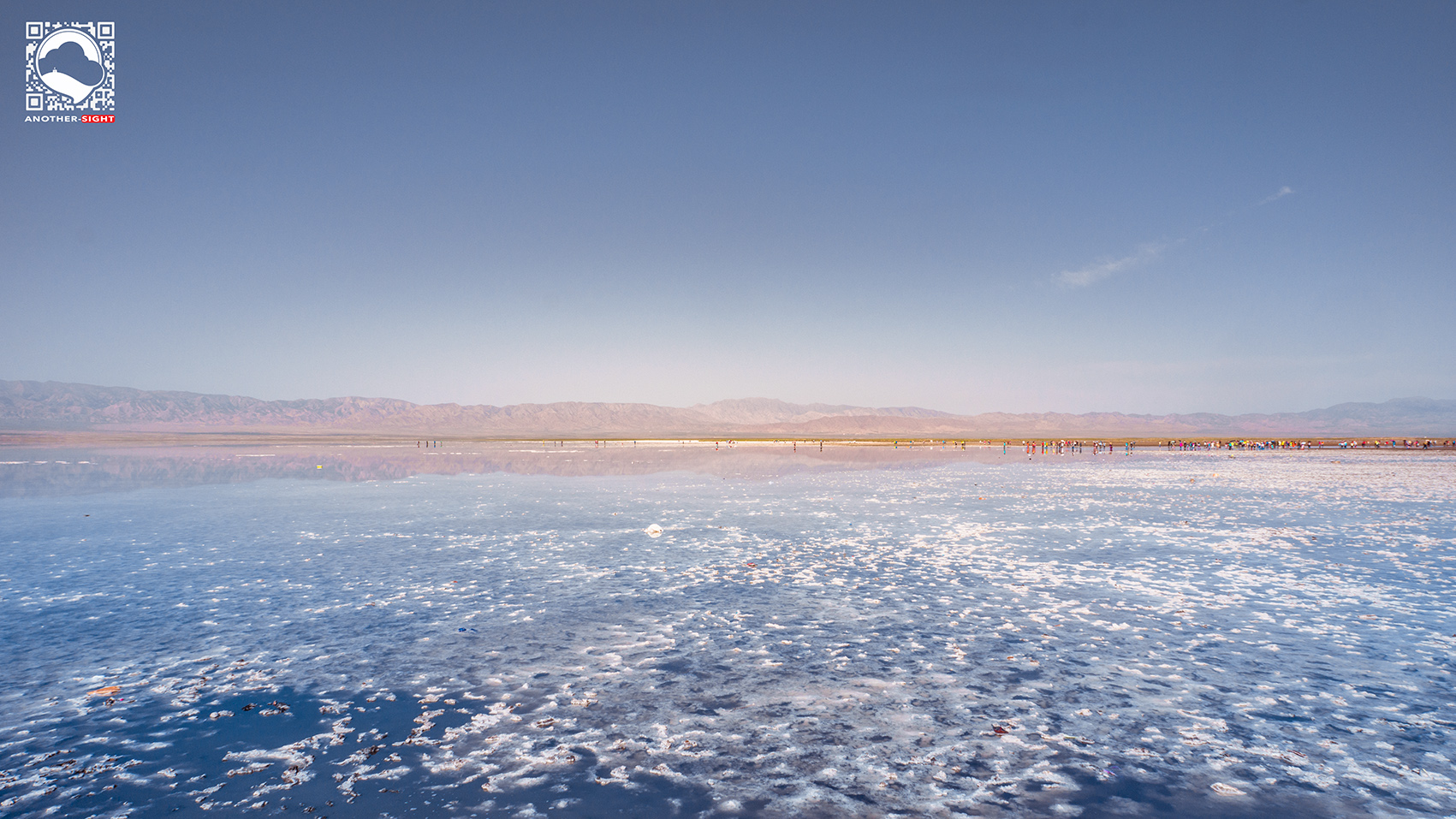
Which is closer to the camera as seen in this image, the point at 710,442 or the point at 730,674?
the point at 730,674

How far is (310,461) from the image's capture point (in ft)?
160

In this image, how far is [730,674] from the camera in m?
7.21

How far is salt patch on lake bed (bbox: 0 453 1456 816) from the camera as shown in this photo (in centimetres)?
501

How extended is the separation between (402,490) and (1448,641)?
27.9 meters

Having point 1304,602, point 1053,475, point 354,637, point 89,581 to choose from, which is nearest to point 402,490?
point 89,581

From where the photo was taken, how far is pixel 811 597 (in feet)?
33.8

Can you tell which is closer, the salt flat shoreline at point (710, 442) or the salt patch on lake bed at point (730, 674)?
the salt patch on lake bed at point (730, 674)

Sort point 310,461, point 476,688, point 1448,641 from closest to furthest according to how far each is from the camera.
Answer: point 476,688
point 1448,641
point 310,461

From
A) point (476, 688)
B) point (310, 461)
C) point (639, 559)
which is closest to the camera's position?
point (476, 688)

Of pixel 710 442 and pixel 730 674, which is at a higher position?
pixel 730 674

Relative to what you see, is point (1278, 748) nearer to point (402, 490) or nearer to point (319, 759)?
point (319, 759)

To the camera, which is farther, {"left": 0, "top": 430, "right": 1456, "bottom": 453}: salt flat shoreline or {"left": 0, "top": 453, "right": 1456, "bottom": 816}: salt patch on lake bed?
{"left": 0, "top": 430, "right": 1456, "bottom": 453}: salt flat shoreline

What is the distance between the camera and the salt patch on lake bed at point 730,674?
501 centimetres

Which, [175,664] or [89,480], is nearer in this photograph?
[175,664]
